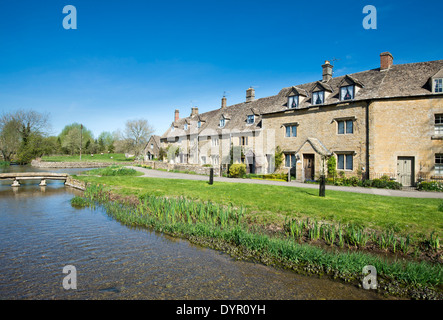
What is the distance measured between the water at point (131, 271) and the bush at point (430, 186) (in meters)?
18.2

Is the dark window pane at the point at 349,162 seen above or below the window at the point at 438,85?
below

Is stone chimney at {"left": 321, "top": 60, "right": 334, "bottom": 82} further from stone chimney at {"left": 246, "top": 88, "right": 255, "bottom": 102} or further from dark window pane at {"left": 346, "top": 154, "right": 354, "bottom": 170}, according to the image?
stone chimney at {"left": 246, "top": 88, "right": 255, "bottom": 102}

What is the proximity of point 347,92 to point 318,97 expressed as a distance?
2.88 meters

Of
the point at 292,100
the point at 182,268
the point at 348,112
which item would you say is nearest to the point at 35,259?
the point at 182,268

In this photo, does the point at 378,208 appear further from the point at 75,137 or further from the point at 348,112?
the point at 75,137

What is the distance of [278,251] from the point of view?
26.5 ft

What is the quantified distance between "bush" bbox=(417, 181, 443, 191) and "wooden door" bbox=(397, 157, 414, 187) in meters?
1.70

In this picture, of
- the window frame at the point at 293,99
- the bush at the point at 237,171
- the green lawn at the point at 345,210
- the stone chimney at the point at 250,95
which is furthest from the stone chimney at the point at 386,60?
the stone chimney at the point at 250,95

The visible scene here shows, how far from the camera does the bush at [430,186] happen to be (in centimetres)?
1926

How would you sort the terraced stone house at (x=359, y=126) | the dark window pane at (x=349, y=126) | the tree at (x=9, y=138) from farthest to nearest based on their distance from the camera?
the tree at (x=9, y=138) → the dark window pane at (x=349, y=126) → the terraced stone house at (x=359, y=126)

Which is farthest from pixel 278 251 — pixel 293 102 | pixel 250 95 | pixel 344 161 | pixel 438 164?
pixel 250 95

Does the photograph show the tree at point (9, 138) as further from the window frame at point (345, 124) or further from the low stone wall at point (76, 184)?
the window frame at point (345, 124)

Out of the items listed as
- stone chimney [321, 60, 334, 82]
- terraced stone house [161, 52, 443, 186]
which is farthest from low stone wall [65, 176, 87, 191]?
stone chimney [321, 60, 334, 82]

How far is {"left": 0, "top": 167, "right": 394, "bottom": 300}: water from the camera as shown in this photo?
6.01m
